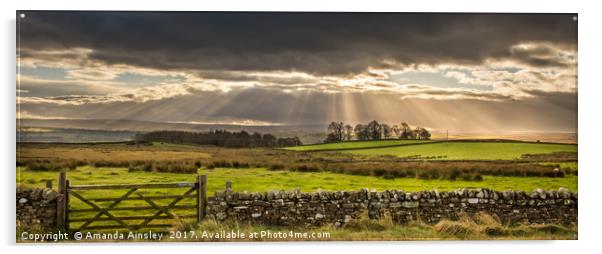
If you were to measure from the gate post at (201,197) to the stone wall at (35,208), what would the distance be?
249cm

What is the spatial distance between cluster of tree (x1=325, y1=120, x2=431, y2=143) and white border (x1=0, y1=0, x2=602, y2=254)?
77.3 inches

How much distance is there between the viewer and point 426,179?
35.1ft

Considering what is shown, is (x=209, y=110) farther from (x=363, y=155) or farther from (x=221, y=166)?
(x=363, y=155)

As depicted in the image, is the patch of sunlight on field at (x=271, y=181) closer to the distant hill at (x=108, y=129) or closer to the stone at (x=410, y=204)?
the stone at (x=410, y=204)

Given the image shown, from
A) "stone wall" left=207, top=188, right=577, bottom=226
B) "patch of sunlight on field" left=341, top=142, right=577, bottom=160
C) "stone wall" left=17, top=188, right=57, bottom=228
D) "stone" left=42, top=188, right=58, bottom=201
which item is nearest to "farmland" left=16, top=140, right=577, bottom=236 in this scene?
"patch of sunlight on field" left=341, top=142, right=577, bottom=160

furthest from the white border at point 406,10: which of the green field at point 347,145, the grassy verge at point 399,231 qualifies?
the green field at point 347,145

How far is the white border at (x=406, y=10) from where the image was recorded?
9.79m

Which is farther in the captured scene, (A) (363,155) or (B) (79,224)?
(A) (363,155)

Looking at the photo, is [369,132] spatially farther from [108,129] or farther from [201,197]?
[108,129]

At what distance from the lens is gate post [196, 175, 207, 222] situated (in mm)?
10148

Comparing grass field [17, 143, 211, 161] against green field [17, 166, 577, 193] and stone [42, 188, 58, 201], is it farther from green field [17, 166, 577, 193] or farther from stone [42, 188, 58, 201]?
stone [42, 188, 58, 201]
